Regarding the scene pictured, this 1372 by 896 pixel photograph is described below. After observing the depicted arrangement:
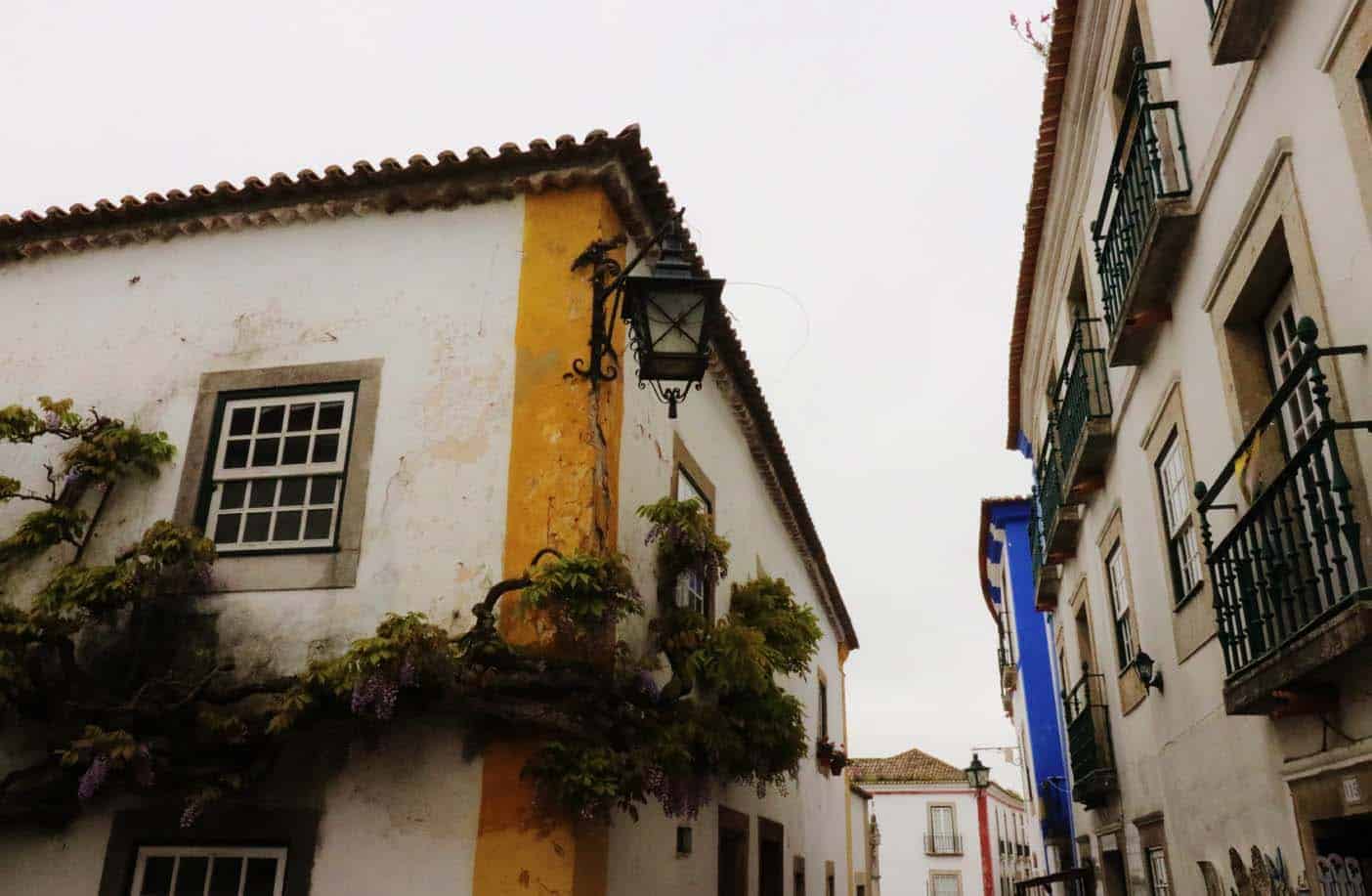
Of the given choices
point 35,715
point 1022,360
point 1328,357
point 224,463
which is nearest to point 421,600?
point 224,463

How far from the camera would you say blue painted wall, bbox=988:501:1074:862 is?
Answer: 17562 millimetres

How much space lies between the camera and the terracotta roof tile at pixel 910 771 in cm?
4578

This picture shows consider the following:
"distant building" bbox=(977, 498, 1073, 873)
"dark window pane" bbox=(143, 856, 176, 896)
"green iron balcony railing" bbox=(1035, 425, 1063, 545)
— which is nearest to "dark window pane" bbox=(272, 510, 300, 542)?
"dark window pane" bbox=(143, 856, 176, 896)

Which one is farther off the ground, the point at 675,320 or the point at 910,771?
the point at 910,771

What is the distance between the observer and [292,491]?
687 cm

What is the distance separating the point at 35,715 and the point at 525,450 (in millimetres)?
3085

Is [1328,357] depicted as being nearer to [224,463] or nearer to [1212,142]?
[1212,142]

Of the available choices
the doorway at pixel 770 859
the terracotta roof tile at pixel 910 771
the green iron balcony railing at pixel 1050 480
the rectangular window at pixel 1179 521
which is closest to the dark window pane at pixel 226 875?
the doorway at pixel 770 859

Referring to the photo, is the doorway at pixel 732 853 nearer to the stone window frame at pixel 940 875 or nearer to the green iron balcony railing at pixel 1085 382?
the green iron balcony railing at pixel 1085 382

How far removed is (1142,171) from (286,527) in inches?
218

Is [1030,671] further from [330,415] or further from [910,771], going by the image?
[910,771]

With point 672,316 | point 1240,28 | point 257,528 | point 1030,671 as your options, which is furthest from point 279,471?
point 1030,671

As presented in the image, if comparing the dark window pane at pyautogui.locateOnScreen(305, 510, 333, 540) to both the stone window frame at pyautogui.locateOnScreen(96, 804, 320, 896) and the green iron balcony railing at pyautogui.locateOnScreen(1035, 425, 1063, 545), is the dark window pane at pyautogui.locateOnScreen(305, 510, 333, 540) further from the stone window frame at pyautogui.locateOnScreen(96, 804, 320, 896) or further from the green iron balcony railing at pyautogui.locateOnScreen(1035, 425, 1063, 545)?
the green iron balcony railing at pyautogui.locateOnScreen(1035, 425, 1063, 545)

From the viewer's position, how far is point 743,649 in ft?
23.4
